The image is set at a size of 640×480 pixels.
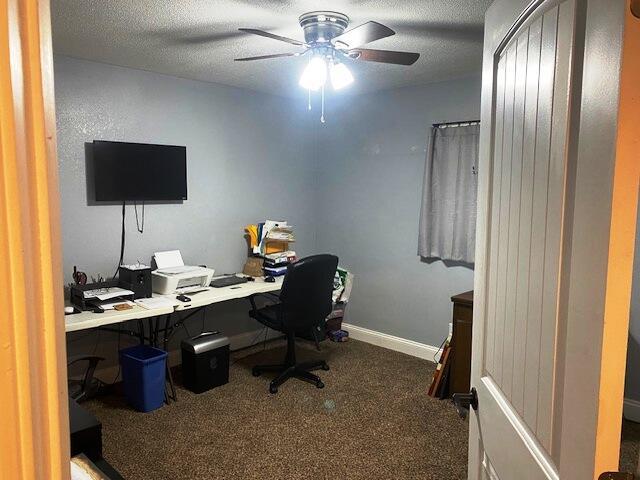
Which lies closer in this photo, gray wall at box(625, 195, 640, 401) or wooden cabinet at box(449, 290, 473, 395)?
gray wall at box(625, 195, 640, 401)

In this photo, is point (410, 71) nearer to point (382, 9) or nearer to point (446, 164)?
point (446, 164)

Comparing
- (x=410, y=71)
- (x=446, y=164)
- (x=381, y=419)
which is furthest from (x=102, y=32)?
(x=381, y=419)

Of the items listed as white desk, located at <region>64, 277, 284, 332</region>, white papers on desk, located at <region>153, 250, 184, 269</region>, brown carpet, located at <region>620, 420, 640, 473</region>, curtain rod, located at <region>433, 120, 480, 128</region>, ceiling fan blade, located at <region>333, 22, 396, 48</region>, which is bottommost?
brown carpet, located at <region>620, 420, 640, 473</region>

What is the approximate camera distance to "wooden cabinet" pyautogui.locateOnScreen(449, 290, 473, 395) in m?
3.13

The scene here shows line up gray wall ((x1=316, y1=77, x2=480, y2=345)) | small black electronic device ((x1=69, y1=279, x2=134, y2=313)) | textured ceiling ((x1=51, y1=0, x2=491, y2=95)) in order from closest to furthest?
textured ceiling ((x1=51, y1=0, x2=491, y2=95)) → small black electronic device ((x1=69, y1=279, x2=134, y2=313)) → gray wall ((x1=316, y1=77, x2=480, y2=345))

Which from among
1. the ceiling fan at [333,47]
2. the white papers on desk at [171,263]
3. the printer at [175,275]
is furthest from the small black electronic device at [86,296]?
the ceiling fan at [333,47]

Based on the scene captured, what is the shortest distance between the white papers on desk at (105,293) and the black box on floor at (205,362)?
0.61m

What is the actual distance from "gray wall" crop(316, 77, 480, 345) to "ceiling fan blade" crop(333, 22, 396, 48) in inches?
63.0

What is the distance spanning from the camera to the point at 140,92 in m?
3.57

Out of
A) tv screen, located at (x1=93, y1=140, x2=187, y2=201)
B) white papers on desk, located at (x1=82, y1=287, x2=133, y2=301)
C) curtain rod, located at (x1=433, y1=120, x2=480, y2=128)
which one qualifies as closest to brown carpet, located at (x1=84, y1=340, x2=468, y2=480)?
white papers on desk, located at (x1=82, y1=287, x2=133, y2=301)

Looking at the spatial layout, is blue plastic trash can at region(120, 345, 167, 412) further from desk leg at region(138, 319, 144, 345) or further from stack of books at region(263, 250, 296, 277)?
stack of books at region(263, 250, 296, 277)

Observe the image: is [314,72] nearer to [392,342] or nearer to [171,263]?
[171,263]

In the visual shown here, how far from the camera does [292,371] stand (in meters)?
3.58

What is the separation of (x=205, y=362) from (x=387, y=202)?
2112 mm
